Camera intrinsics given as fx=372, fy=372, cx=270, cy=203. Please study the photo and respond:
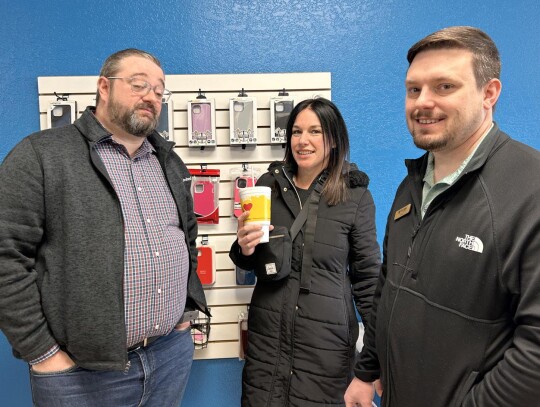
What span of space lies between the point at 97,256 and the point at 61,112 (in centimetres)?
128

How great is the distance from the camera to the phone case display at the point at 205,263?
2381 millimetres

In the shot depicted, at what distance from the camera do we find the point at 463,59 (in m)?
1.10

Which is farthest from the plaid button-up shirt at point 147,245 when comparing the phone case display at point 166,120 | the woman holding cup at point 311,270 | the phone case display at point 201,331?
the phone case display at point 201,331

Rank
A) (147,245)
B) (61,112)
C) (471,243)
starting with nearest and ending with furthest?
(471,243), (147,245), (61,112)

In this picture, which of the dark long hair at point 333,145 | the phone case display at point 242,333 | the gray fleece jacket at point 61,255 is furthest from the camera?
the phone case display at point 242,333

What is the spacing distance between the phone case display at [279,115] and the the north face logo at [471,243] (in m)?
1.48

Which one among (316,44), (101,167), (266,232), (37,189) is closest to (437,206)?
(266,232)

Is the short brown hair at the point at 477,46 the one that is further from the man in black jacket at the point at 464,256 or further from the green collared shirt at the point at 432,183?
the green collared shirt at the point at 432,183

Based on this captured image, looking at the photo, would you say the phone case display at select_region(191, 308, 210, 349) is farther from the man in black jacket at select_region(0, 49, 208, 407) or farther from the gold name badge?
the gold name badge

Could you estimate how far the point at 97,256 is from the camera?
143 centimetres

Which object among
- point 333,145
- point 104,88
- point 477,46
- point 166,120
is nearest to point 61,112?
point 166,120

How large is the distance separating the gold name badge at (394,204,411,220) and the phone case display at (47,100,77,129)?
77.2 inches

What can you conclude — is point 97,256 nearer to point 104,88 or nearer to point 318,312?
point 104,88

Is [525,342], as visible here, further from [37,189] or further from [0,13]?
[0,13]
